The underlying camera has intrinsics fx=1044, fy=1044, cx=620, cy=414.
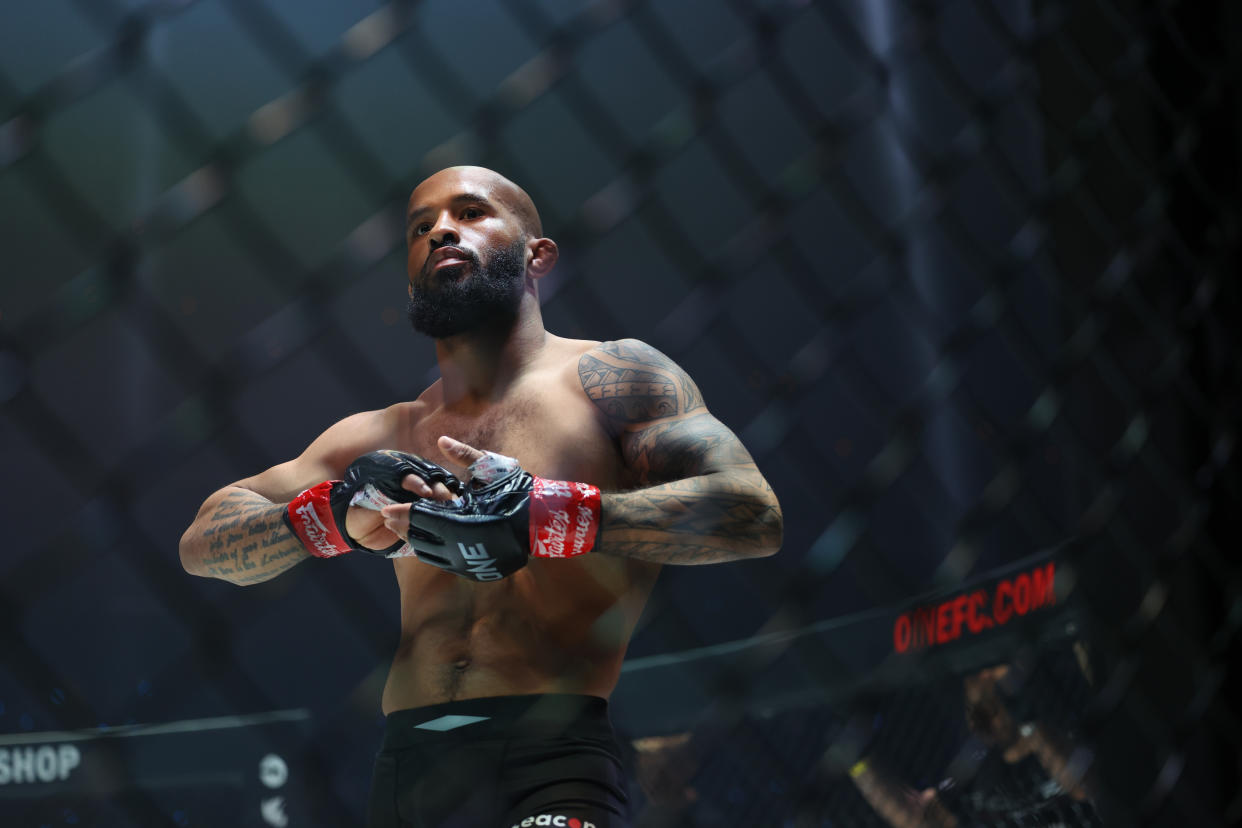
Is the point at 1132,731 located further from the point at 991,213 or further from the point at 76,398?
the point at 76,398

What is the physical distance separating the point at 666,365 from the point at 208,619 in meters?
1.20

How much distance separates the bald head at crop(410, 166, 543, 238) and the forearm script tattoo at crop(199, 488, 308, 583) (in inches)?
25.8

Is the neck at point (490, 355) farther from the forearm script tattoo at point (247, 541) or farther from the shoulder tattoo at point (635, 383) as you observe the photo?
the forearm script tattoo at point (247, 541)

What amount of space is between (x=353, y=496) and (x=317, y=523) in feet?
0.41

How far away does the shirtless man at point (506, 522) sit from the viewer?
51.5 inches

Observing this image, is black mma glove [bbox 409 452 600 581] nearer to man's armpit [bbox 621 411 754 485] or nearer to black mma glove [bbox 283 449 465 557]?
black mma glove [bbox 283 449 465 557]

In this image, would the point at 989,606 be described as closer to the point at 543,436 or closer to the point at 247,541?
the point at 543,436

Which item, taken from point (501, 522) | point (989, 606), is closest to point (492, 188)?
point (501, 522)

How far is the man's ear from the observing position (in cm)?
199

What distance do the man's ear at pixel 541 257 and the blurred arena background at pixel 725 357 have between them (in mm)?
287

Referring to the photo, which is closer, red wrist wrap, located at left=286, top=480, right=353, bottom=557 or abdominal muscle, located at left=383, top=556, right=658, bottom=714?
red wrist wrap, located at left=286, top=480, right=353, bottom=557

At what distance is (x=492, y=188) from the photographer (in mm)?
1944

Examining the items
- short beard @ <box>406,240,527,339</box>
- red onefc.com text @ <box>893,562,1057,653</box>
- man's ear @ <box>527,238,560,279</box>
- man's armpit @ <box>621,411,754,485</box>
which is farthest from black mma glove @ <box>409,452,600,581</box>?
red onefc.com text @ <box>893,562,1057,653</box>

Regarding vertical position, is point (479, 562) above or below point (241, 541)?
below
